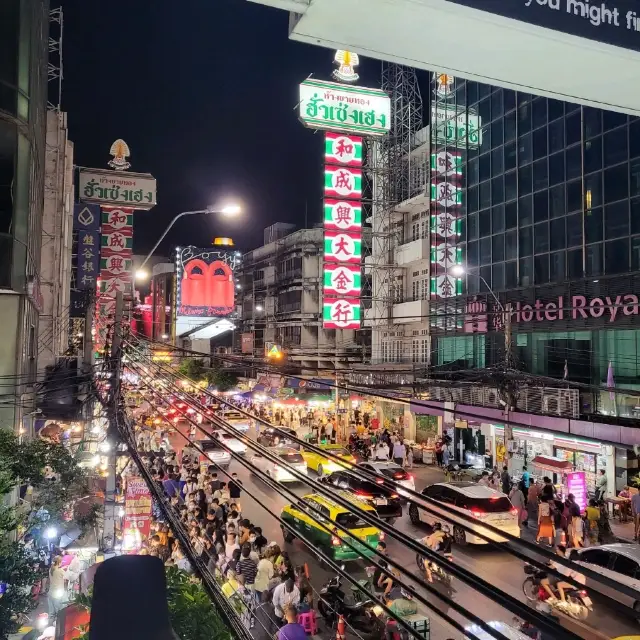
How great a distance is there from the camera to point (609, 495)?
20172 millimetres

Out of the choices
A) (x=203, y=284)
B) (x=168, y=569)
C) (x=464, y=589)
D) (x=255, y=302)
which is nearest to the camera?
(x=168, y=569)

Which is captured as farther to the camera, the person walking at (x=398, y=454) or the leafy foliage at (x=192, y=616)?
the person walking at (x=398, y=454)

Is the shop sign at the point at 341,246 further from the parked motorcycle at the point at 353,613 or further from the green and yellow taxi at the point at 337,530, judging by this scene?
the parked motorcycle at the point at 353,613

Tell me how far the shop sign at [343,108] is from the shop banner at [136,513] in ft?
71.1

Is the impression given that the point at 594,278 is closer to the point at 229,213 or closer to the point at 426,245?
the point at 426,245

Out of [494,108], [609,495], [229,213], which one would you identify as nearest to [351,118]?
[494,108]

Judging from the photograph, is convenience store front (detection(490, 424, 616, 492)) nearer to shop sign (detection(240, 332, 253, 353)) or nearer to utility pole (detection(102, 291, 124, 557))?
utility pole (detection(102, 291, 124, 557))

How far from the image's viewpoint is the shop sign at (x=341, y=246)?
93.3ft

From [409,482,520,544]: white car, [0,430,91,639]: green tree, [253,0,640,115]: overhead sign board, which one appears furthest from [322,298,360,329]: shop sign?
[253,0,640,115]: overhead sign board

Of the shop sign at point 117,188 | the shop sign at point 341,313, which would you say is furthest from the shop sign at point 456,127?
the shop sign at point 117,188

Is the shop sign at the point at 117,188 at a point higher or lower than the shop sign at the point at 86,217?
higher

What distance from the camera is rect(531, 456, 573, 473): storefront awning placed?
18812 millimetres

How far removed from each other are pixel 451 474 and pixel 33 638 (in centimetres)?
1776

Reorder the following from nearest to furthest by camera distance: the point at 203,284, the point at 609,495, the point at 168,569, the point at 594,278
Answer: the point at 168,569 < the point at 609,495 < the point at 594,278 < the point at 203,284
